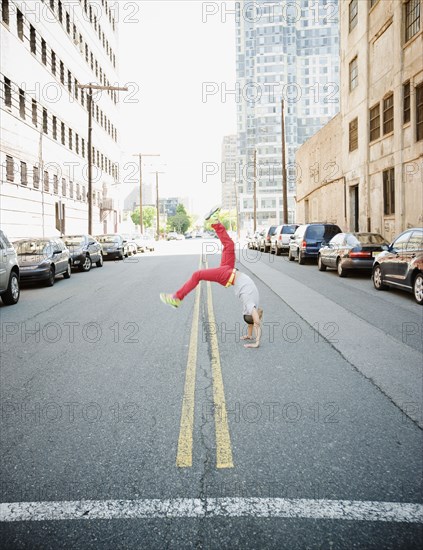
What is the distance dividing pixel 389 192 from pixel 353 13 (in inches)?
489

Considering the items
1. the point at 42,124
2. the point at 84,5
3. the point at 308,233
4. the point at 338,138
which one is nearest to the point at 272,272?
the point at 308,233

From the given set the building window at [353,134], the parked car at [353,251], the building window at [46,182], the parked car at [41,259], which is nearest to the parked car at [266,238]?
the building window at [353,134]

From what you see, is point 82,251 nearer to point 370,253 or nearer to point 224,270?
point 370,253

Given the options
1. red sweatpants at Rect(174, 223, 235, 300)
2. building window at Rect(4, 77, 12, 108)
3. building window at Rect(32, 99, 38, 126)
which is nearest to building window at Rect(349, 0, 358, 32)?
building window at Rect(32, 99, 38, 126)

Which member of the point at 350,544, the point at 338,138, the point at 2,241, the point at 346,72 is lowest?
the point at 350,544

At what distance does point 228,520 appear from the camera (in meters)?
2.93

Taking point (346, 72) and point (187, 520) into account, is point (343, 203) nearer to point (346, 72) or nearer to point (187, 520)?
point (346, 72)

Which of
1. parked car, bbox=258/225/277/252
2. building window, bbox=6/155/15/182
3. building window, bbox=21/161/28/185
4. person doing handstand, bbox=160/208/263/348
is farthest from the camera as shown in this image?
parked car, bbox=258/225/277/252

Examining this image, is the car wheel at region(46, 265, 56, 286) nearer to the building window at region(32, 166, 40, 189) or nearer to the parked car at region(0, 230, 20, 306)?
the parked car at region(0, 230, 20, 306)

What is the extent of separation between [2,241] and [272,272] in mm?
10345

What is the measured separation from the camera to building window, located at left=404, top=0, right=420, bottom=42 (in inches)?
880

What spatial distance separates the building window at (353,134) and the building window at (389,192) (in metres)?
5.16

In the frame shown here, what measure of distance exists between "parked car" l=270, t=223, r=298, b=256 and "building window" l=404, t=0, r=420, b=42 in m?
11.4

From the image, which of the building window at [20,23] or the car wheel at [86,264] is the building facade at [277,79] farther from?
the car wheel at [86,264]
